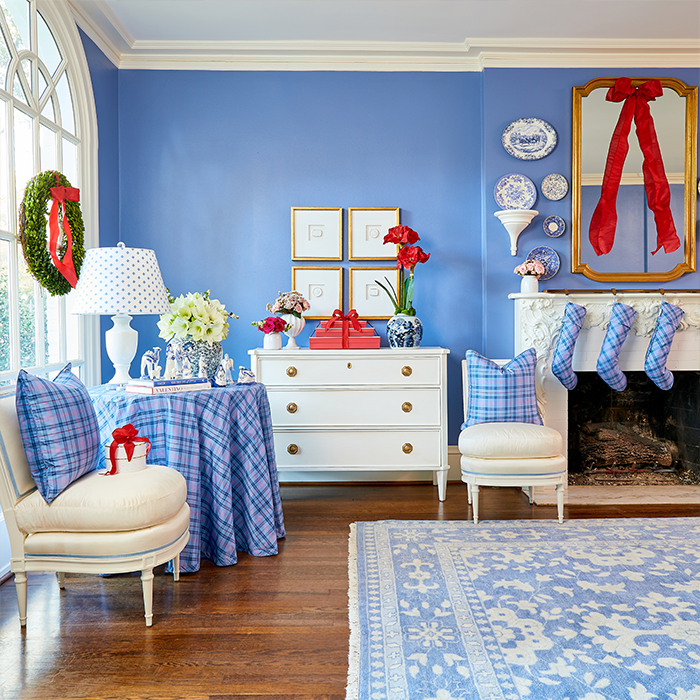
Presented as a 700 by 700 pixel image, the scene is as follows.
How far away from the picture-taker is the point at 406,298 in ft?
12.9

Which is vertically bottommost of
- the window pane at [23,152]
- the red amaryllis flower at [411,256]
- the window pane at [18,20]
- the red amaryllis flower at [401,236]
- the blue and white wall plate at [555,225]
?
the red amaryllis flower at [411,256]

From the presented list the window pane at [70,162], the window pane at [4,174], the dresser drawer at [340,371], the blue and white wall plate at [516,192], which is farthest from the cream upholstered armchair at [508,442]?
the window pane at [70,162]

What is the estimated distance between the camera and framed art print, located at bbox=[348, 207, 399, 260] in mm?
4078

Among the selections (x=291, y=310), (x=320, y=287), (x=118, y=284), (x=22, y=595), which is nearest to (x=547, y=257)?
(x=320, y=287)

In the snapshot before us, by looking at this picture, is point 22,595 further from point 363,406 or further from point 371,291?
point 371,291

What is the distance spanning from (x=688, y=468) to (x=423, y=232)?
96.7 inches

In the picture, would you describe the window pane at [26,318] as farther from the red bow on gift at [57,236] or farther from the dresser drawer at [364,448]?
the dresser drawer at [364,448]

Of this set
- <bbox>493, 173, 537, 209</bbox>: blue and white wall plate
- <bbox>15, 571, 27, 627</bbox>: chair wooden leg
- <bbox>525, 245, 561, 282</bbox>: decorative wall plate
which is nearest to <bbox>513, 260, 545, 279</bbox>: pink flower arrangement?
<bbox>525, 245, 561, 282</bbox>: decorative wall plate

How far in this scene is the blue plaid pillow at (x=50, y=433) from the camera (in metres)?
2.06

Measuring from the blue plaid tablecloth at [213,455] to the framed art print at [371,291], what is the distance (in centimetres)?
147

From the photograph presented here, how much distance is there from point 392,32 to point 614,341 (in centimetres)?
239

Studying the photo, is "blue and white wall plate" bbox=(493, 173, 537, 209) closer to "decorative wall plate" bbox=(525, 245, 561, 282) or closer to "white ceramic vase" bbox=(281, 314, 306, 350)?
"decorative wall plate" bbox=(525, 245, 561, 282)

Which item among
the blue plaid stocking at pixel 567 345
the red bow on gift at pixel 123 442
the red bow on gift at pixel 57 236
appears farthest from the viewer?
the blue plaid stocking at pixel 567 345

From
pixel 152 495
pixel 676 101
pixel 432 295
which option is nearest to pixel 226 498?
pixel 152 495
